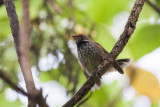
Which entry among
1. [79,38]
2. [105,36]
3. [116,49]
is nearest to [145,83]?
[105,36]

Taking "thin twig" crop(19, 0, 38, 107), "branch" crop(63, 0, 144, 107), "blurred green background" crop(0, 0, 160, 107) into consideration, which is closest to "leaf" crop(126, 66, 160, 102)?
"blurred green background" crop(0, 0, 160, 107)

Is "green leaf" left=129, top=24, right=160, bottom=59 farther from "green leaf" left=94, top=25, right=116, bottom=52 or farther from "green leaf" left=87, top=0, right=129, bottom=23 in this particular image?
"green leaf" left=87, top=0, right=129, bottom=23

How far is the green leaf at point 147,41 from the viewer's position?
2.81 meters

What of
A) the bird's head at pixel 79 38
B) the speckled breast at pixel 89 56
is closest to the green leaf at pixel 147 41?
the speckled breast at pixel 89 56

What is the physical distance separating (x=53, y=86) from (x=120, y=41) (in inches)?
93.7

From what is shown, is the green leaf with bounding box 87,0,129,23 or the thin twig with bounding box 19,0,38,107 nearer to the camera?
the thin twig with bounding box 19,0,38,107

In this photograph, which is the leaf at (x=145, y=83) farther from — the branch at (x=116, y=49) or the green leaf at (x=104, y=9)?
the branch at (x=116, y=49)

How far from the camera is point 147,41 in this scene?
2.84 m

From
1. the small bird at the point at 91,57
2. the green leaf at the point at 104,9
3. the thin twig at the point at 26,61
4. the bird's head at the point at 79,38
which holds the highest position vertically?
the thin twig at the point at 26,61

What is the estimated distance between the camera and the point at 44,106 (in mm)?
879

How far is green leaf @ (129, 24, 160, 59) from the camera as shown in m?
2.81

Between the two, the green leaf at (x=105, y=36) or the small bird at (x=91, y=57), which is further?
the green leaf at (x=105, y=36)

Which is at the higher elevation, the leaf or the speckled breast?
the speckled breast

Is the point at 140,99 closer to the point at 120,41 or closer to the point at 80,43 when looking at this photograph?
the point at 80,43
